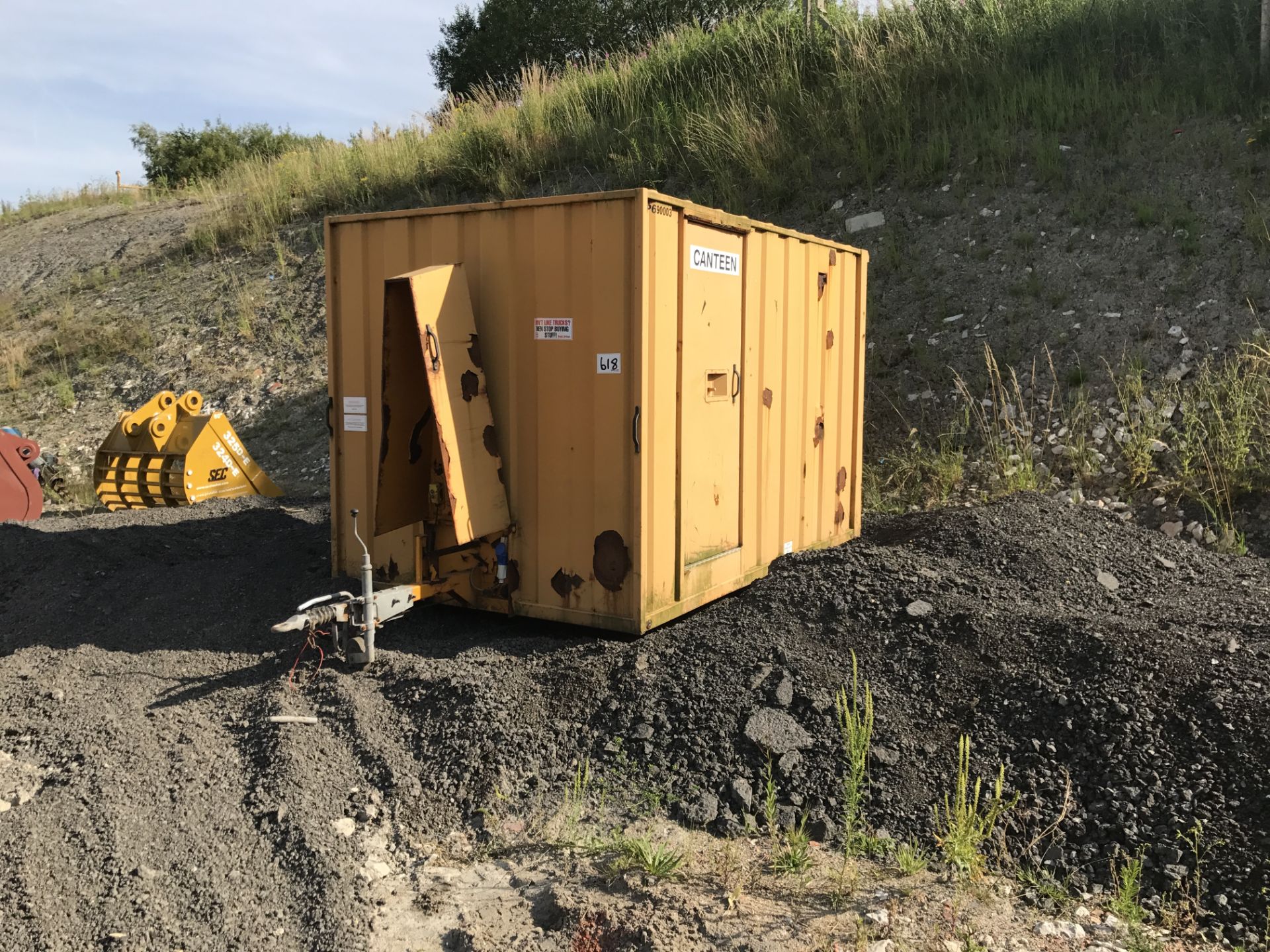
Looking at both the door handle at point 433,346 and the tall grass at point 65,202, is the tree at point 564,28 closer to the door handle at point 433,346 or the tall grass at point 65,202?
the tall grass at point 65,202

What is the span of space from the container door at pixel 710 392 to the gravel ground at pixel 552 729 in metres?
0.47

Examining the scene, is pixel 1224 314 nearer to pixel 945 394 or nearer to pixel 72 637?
pixel 945 394

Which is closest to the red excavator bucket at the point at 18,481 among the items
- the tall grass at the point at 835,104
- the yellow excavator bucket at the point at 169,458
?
the yellow excavator bucket at the point at 169,458

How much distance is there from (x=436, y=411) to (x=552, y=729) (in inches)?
57.7

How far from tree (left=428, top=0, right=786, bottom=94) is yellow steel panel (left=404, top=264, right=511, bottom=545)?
976 inches

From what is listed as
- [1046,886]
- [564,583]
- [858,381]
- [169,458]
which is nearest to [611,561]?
[564,583]

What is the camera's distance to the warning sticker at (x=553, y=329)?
15.1ft

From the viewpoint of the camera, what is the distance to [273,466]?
11.2 metres

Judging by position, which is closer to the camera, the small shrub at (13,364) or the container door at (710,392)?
the container door at (710,392)

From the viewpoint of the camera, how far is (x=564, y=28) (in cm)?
2828

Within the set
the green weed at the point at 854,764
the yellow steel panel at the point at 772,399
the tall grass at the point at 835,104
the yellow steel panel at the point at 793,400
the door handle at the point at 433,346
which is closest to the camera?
the green weed at the point at 854,764

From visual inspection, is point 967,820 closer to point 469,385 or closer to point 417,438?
point 469,385

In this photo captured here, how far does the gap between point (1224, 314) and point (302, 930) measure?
8768 millimetres

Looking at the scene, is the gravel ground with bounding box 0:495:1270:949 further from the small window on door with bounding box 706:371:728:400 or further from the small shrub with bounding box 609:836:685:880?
the small window on door with bounding box 706:371:728:400
